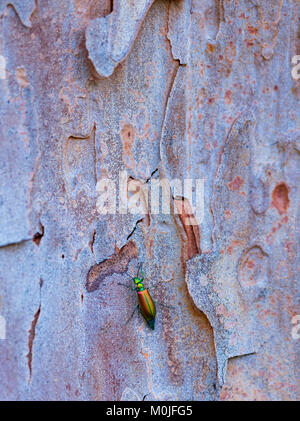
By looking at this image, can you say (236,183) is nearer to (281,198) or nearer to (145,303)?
(281,198)

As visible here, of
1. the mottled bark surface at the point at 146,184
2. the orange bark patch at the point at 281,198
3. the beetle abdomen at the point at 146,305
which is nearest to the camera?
the mottled bark surface at the point at 146,184

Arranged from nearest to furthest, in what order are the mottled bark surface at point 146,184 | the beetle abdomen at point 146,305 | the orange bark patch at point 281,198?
the mottled bark surface at point 146,184, the beetle abdomen at point 146,305, the orange bark patch at point 281,198

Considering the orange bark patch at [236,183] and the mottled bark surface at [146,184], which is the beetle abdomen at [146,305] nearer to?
→ the mottled bark surface at [146,184]

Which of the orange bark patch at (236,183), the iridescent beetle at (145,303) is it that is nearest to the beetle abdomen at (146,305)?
the iridescent beetle at (145,303)

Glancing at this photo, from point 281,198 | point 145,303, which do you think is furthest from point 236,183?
point 145,303

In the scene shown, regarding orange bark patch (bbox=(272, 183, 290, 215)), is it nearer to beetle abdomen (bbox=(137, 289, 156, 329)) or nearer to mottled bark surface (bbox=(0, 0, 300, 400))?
mottled bark surface (bbox=(0, 0, 300, 400))

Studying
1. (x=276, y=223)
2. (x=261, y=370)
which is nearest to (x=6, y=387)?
(x=261, y=370)

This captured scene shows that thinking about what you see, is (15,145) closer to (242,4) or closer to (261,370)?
(242,4)

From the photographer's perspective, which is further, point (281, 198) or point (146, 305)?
point (281, 198)
